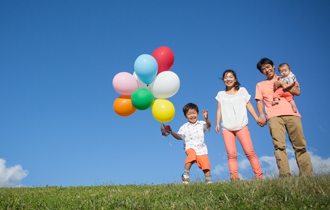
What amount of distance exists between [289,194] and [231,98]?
9.19 ft

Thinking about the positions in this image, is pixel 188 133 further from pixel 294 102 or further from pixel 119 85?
pixel 294 102

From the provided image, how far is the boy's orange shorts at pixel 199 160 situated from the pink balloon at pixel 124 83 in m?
2.09

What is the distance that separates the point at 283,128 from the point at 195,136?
1970mm

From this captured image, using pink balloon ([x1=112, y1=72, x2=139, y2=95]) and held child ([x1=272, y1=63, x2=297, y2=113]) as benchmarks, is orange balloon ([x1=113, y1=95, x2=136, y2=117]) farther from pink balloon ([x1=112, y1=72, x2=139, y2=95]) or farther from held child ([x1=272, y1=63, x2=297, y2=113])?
held child ([x1=272, y1=63, x2=297, y2=113])

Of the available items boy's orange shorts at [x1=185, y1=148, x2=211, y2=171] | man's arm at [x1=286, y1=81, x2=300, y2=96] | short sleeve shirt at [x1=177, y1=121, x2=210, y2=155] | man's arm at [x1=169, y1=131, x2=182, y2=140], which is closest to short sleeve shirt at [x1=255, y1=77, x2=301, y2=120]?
man's arm at [x1=286, y1=81, x2=300, y2=96]

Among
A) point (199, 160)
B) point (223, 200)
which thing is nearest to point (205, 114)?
point (199, 160)

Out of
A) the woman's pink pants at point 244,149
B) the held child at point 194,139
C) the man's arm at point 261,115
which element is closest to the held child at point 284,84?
the man's arm at point 261,115

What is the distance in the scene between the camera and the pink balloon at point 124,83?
6.29 meters

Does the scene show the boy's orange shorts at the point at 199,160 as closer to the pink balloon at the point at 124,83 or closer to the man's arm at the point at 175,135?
the man's arm at the point at 175,135

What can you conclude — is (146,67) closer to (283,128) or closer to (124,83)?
(124,83)

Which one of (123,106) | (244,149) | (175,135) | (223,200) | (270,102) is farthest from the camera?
(175,135)

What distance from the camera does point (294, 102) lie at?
579cm

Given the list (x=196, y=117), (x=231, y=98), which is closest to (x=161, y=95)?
(x=196, y=117)

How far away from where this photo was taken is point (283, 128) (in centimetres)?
565
